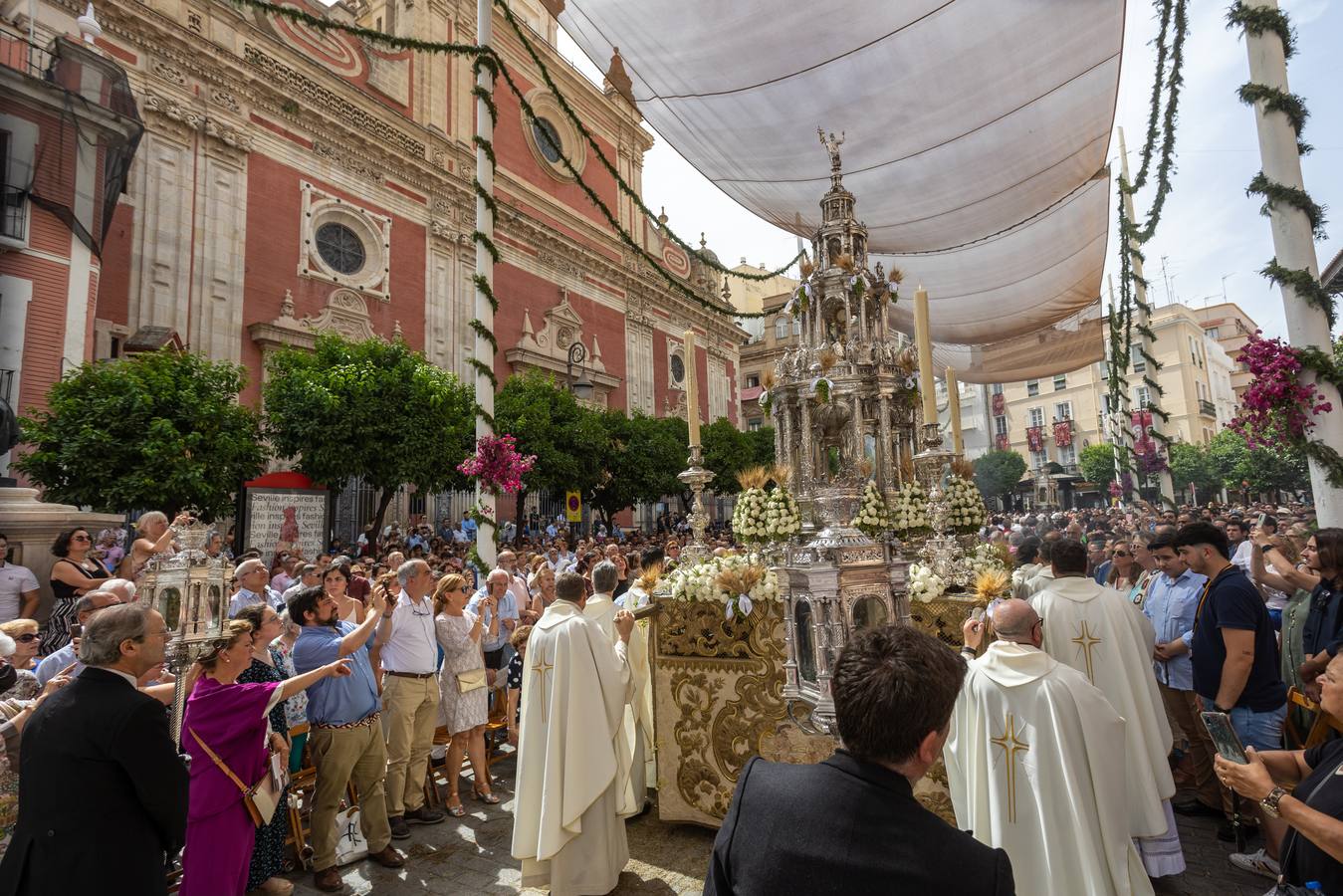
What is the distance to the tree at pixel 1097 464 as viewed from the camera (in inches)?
1703

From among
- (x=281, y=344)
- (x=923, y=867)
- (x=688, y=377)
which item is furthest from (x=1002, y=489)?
(x=923, y=867)

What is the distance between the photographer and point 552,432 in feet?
67.2

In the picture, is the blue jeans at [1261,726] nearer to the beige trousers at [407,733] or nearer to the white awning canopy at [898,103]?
the white awning canopy at [898,103]

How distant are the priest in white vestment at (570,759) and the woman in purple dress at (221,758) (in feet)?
4.57

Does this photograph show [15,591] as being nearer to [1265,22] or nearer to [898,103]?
[898,103]

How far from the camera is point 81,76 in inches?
470

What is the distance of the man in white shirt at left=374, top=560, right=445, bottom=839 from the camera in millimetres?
5227

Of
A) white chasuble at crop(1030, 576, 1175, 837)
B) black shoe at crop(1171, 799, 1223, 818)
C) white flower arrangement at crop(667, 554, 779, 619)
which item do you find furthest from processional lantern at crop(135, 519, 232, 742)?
black shoe at crop(1171, 799, 1223, 818)

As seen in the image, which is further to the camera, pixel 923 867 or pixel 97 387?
pixel 97 387

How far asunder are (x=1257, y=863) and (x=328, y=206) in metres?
21.6

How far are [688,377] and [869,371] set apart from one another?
4.81ft

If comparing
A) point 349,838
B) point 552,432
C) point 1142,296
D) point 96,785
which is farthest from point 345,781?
point 552,432

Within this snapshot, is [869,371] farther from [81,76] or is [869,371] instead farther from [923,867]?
[81,76]

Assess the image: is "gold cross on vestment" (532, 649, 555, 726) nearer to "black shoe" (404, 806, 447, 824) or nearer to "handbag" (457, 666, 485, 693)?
"handbag" (457, 666, 485, 693)
